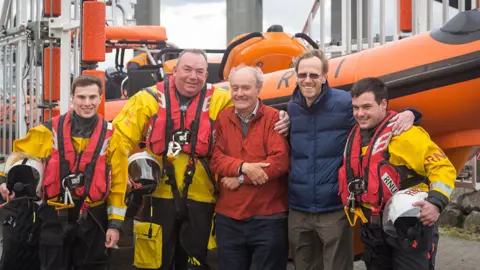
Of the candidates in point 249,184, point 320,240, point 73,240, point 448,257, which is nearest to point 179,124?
point 249,184

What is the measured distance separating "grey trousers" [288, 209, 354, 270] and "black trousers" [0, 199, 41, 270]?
1151mm

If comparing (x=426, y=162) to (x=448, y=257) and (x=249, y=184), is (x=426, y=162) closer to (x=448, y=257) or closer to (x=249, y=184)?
(x=249, y=184)

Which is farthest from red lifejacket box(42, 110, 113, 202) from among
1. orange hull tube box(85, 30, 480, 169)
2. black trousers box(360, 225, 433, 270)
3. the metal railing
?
the metal railing

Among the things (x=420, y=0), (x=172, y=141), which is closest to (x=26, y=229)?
(x=172, y=141)

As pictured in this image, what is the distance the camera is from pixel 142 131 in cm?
300

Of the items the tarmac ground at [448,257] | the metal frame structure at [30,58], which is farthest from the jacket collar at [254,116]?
the tarmac ground at [448,257]

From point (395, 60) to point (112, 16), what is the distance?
5033 mm

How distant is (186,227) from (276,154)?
54cm

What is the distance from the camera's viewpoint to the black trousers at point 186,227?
2.92m

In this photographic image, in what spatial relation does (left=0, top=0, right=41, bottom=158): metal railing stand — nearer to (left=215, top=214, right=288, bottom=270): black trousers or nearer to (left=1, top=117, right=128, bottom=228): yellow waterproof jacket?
(left=1, top=117, right=128, bottom=228): yellow waterproof jacket

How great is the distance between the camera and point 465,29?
115 inches

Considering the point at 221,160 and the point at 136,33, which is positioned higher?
the point at 136,33

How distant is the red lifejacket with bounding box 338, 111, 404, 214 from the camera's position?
8.07 feet

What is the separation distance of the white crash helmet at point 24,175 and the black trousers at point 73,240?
0.10m
